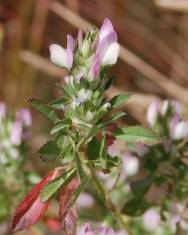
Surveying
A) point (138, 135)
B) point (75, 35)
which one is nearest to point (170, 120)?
point (138, 135)

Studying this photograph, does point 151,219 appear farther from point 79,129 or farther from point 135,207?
point 79,129

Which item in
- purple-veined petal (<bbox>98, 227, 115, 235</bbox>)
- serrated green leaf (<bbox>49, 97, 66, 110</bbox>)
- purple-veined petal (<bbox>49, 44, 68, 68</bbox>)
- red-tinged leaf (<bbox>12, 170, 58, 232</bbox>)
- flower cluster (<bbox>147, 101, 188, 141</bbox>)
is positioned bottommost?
red-tinged leaf (<bbox>12, 170, 58, 232</bbox>)

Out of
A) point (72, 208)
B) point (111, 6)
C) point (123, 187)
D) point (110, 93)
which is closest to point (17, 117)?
point (123, 187)

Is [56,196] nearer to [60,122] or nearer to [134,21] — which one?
[60,122]

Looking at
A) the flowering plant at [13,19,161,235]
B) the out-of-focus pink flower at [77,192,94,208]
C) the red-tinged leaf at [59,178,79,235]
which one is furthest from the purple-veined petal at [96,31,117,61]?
the out-of-focus pink flower at [77,192,94,208]

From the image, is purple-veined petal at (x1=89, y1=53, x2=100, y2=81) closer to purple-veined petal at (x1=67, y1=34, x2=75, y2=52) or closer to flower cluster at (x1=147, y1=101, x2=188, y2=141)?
purple-veined petal at (x1=67, y1=34, x2=75, y2=52)

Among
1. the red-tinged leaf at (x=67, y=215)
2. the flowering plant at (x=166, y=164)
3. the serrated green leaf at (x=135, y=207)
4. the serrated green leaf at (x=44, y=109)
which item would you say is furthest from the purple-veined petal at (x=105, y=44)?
the serrated green leaf at (x=135, y=207)

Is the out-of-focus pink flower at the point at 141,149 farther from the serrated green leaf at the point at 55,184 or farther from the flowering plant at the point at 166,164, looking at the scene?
the serrated green leaf at the point at 55,184
